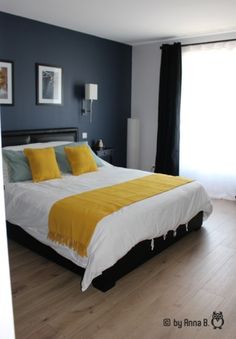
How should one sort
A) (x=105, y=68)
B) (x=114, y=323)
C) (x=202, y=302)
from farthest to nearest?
(x=105, y=68) < (x=202, y=302) < (x=114, y=323)

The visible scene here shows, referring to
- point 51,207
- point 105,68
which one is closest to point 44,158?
point 51,207

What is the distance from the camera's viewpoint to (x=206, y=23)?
4.35m

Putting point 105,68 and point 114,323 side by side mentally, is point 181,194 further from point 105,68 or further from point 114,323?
point 105,68

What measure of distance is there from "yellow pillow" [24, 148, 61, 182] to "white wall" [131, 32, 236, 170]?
2.60 meters

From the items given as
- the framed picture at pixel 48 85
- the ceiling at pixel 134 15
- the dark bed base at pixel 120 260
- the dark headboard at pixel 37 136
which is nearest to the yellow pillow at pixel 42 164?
the dark headboard at pixel 37 136

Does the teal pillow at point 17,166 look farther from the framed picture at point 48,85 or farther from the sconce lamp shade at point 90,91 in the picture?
the sconce lamp shade at point 90,91

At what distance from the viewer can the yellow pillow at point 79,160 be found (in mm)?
4083

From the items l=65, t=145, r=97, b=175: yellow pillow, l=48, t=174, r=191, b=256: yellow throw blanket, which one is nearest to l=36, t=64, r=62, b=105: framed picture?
l=65, t=145, r=97, b=175: yellow pillow

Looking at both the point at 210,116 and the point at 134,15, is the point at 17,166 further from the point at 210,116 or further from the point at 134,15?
the point at 210,116

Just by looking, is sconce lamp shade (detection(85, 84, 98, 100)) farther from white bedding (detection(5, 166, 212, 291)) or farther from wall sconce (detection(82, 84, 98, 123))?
white bedding (detection(5, 166, 212, 291))

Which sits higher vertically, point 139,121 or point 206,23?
point 206,23

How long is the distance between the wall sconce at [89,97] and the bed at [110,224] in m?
1.42

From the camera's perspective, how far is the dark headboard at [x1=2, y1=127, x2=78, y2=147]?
160 inches

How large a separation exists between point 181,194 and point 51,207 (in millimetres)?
1406
